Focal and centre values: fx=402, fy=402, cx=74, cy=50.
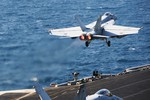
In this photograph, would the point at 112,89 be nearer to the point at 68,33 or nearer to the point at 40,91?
the point at 68,33

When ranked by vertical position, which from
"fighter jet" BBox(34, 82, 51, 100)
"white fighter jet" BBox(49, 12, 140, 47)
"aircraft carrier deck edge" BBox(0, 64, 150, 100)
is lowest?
"fighter jet" BBox(34, 82, 51, 100)

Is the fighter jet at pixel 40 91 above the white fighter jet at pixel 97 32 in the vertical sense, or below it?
below

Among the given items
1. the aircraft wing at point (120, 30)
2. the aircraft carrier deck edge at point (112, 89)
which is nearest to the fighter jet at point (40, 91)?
the aircraft carrier deck edge at point (112, 89)

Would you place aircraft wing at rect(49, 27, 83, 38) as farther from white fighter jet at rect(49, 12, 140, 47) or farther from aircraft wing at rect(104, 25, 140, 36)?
aircraft wing at rect(104, 25, 140, 36)

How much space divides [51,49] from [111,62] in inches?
3362

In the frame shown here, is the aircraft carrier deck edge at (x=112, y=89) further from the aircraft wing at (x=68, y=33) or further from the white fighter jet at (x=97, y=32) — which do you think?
the aircraft wing at (x=68, y=33)

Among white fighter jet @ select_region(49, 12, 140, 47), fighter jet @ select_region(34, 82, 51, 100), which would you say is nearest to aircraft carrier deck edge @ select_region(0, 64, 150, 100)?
white fighter jet @ select_region(49, 12, 140, 47)

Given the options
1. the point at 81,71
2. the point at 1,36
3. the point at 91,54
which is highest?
the point at 1,36

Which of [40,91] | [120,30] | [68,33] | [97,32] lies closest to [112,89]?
[97,32]

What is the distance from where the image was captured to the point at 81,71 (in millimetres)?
144750

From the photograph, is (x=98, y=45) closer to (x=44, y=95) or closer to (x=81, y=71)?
(x=81, y=71)

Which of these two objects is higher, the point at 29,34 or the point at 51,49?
the point at 29,34

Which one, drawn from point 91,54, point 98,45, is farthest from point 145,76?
point 98,45

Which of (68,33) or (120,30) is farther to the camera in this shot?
(120,30)
